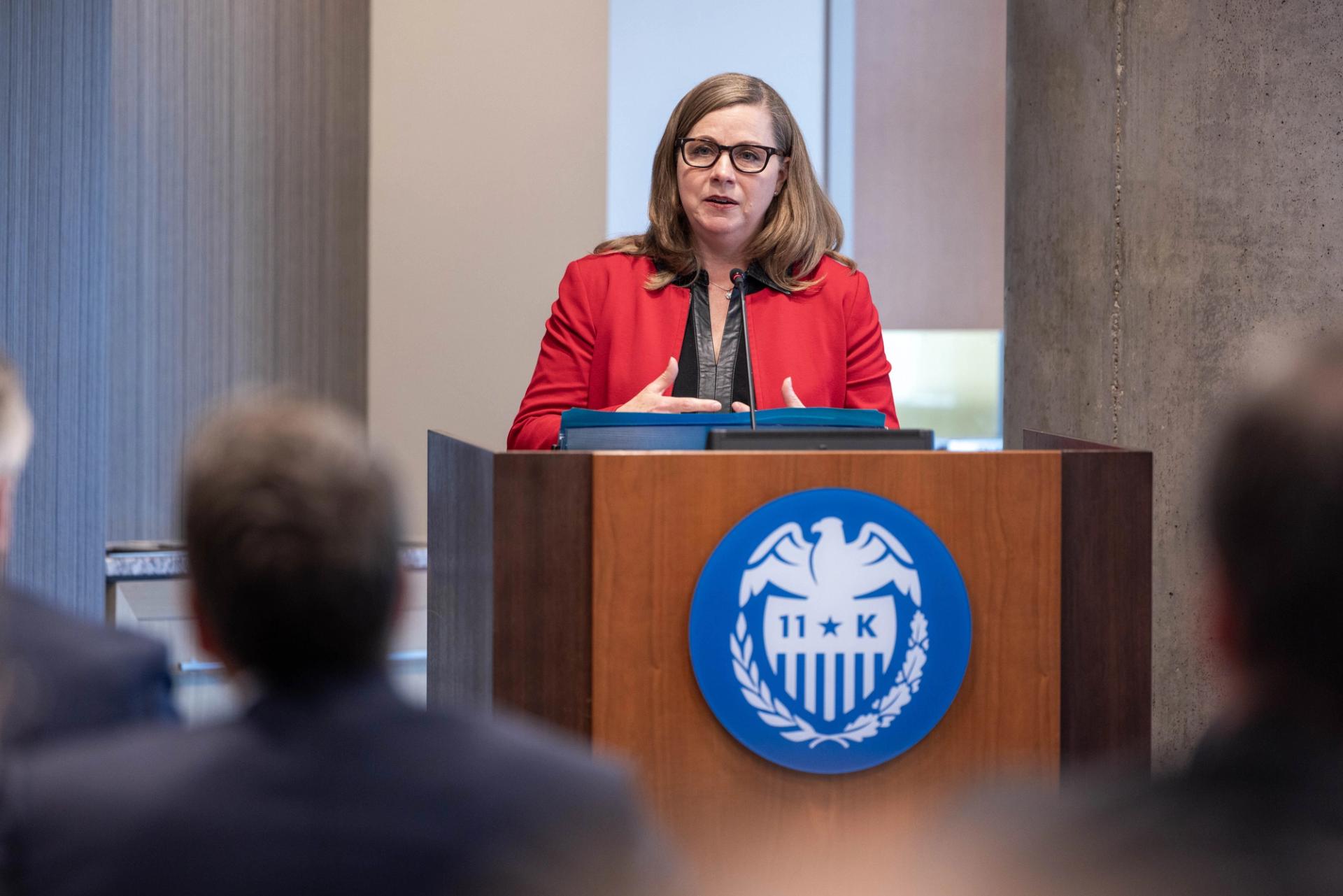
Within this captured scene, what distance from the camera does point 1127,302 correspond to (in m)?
3.21

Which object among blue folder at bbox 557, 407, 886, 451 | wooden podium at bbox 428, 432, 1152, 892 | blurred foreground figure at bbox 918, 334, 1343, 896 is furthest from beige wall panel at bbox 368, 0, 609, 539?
blurred foreground figure at bbox 918, 334, 1343, 896

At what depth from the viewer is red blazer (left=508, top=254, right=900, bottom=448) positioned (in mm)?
2723

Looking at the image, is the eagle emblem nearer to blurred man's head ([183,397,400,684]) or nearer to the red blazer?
blurred man's head ([183,397,400,684])

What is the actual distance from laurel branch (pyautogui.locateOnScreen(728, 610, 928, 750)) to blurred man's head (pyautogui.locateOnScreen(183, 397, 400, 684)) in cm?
84

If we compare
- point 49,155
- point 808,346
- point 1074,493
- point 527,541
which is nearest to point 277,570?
point 527,541

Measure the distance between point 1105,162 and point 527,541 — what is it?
204 centimetres

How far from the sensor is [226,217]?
4.46 metres

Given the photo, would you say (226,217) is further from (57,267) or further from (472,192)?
(472,192)

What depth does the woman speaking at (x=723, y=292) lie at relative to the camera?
8.84ft

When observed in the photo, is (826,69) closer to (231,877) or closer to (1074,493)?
(1074,493)

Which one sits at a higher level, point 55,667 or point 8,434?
point 8,434

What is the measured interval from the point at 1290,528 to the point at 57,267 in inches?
154

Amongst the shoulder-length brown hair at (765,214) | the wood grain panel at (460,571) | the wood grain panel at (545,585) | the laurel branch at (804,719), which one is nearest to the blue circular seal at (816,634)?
the laurel branch at (804,719)

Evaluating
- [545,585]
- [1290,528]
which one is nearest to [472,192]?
[545,585]
